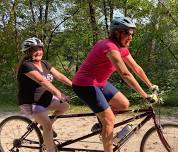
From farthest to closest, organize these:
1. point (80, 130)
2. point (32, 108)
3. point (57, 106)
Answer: point (80, 130) → point (57, 106) → point (32, 108)

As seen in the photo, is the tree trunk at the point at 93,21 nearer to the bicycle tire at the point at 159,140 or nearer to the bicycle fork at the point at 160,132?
the bicycle tire at the point at 159,140

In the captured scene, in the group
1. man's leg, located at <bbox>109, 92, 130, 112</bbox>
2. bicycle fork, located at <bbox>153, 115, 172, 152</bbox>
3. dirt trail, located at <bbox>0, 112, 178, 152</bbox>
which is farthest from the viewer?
dirt trail, located at <bbox>0, 112, 178, 152</bbox>

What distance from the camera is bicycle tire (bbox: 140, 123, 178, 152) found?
4.68m

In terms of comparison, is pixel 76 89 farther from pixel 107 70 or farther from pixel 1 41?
pixel 1 41

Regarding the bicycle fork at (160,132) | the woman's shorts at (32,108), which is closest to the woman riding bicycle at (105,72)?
the bicycle fork at (160,132)

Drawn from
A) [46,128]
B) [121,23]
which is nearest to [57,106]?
[46,128]

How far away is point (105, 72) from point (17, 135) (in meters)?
1.84

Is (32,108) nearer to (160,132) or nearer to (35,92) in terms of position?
(35,92)

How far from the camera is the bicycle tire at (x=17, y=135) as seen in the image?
17.4 ft

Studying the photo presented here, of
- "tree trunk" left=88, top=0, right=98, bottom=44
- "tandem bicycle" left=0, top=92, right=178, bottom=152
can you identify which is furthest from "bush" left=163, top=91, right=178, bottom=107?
"tandem bicycle" left=0, top=92, right=178, bottom=152

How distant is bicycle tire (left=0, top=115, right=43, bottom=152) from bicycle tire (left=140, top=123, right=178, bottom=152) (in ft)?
4.23

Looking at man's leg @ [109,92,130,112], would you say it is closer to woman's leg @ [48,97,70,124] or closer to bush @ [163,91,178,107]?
woman's leg @ [48,97,70,124]

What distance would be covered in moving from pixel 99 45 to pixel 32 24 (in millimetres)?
9822

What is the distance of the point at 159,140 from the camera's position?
15.6 ft
